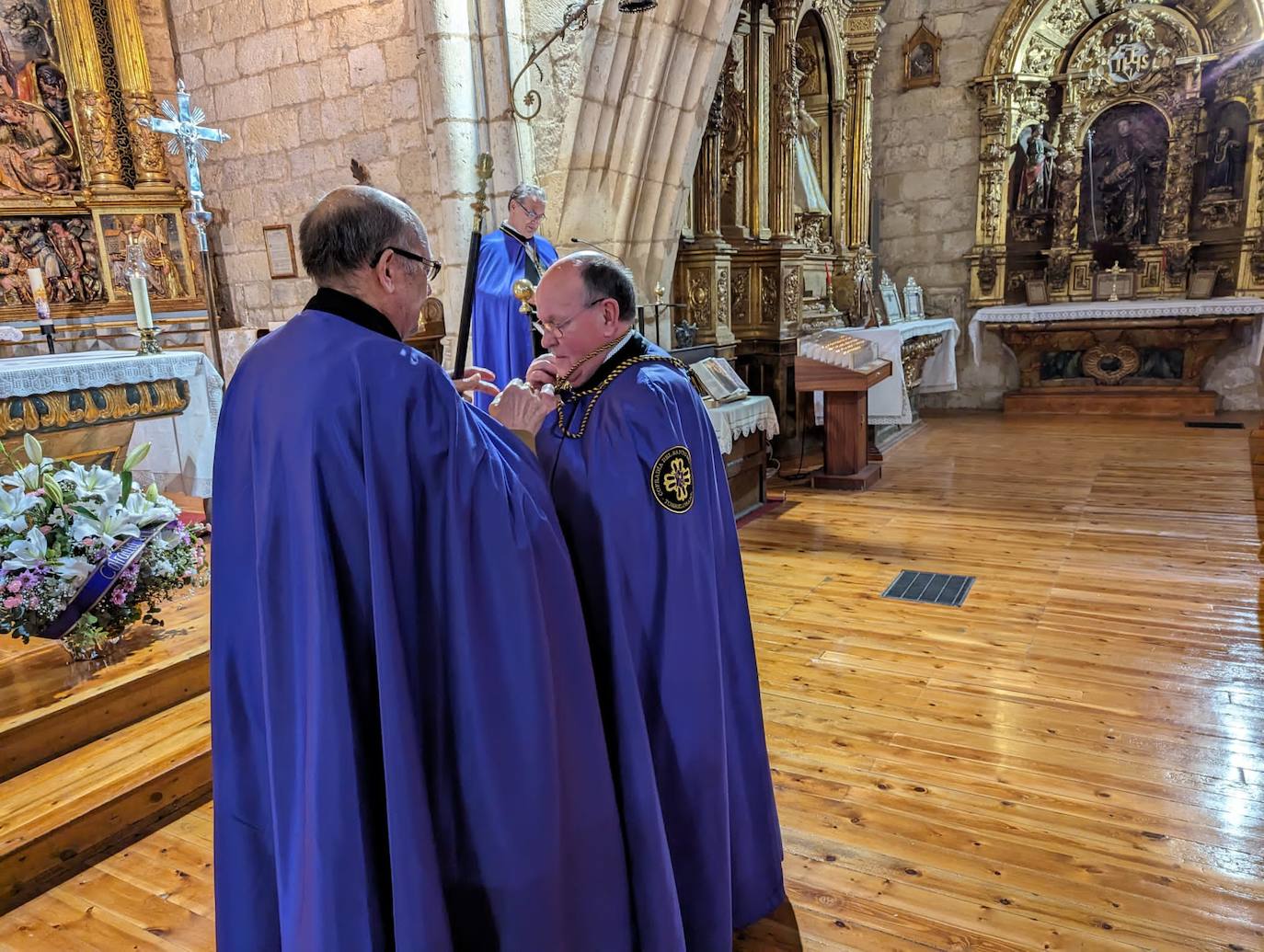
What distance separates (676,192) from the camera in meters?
5.26

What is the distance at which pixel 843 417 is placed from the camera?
6.32 meters

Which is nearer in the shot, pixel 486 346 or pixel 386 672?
pixel 386 672

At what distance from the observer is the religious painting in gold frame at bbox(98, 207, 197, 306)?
548 centimetres

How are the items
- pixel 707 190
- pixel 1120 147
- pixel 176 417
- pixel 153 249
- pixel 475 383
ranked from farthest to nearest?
pixel 1120 147 → pixel 707 190 → pixel 153 249 → pixel 176 417 → pixel 475 383

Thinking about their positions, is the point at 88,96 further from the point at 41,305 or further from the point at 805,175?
the point at 805,175

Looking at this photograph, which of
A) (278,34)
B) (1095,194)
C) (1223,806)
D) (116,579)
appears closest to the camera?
(1223,806)

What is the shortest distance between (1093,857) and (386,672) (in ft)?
6.42

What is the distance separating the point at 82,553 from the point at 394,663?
75.8 inches

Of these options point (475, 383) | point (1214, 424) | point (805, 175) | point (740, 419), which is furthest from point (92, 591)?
point (1214, 424)

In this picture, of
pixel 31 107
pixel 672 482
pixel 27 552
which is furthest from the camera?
pixel 31 107

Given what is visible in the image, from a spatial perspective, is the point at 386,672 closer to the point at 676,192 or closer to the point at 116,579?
the point at 116,579

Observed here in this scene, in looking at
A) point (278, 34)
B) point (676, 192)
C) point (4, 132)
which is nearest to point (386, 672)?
point (676, 192)

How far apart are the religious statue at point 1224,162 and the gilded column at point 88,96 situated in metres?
10.4

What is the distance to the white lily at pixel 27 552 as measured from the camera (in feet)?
8.29
